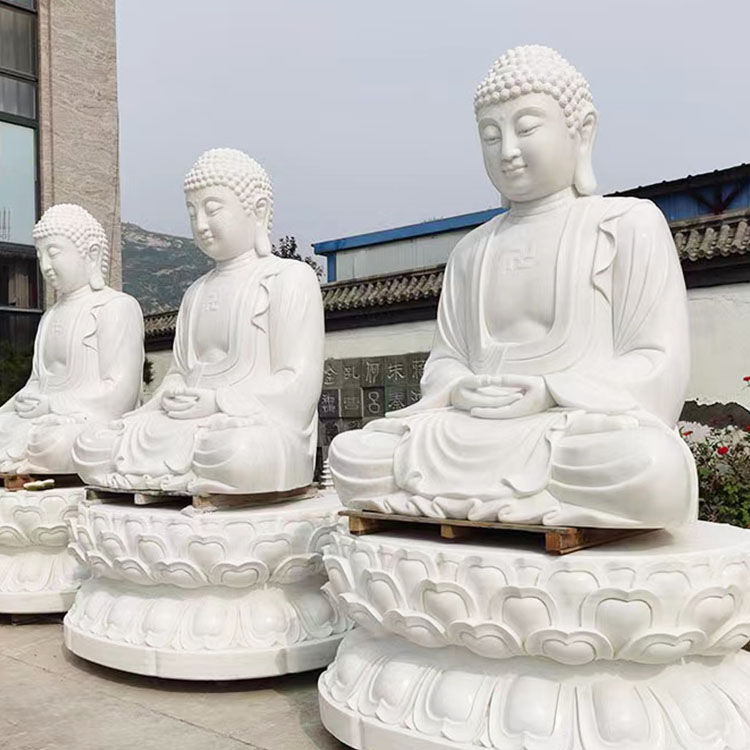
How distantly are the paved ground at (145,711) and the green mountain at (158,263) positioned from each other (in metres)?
30.8

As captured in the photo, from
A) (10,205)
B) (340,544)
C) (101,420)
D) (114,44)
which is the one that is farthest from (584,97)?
(114,44)

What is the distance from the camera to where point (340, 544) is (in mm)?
2910

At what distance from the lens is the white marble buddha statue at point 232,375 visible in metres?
3.70

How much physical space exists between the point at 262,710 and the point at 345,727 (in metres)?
0.66

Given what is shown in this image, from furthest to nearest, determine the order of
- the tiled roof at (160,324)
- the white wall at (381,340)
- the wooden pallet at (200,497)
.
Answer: the tiled roof at (160,324) < the white wall at (381,340) < the wooden pallet at (200,497)

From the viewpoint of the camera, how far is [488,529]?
2807 millimetres

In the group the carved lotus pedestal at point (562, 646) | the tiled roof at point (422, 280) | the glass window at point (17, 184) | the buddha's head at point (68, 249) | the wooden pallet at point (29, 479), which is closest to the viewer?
the carved lotus pedestal at point (562, 646)

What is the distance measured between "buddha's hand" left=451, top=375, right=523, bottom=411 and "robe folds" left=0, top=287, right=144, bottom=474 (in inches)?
101

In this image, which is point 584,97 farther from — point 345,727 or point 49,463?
point 49,463

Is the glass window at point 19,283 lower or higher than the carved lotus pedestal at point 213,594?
higher

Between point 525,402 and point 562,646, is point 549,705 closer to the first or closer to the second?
point 562,646

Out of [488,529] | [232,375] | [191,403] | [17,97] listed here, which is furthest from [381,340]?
[488,529]

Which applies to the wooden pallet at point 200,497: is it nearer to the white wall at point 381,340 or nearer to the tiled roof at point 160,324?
the white wall at point 381,340

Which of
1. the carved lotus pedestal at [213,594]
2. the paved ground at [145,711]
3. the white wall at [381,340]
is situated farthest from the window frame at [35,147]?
the carved lotus pedestal at [213,594]
